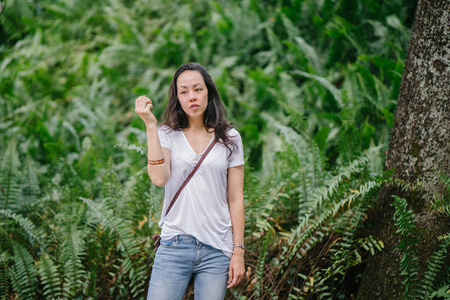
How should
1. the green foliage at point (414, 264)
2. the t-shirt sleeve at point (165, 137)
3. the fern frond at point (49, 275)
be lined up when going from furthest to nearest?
the fern frond at point (49, 275) < the green foliage at point (414, 264) < the t-shirt sleeve at point (165, 137)

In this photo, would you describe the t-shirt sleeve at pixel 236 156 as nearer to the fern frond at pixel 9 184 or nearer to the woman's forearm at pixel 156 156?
the woman's forearm at pixel 156 156

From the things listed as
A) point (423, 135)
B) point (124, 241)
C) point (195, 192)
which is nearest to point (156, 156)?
point (195, 192)

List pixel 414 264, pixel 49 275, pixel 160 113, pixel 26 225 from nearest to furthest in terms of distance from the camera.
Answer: pixel 414 264 → pixel 49 275 → pixel 26 225 → pixel 160 113

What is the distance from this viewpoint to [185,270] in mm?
1777

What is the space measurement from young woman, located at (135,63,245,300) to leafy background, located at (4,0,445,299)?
446 mm

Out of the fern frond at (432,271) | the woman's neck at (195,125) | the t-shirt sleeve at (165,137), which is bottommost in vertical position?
the fern frond at (432,271)

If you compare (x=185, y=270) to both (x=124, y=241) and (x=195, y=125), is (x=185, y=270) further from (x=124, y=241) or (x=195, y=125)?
(x=124, y=241)

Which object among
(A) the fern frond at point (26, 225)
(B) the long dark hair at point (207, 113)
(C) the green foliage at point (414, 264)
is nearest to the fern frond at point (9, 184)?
(A) the fern frond at point (26, 225)

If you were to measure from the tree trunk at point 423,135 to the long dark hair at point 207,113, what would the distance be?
1197 mm

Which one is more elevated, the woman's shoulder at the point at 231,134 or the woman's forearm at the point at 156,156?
the woman's shoulder at the point at 231,134

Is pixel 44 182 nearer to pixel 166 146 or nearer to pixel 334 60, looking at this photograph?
pixel 166 146

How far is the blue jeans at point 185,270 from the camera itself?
1767mm

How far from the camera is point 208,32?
20.8 feet

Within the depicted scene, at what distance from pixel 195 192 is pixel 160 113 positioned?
388 centimetres
